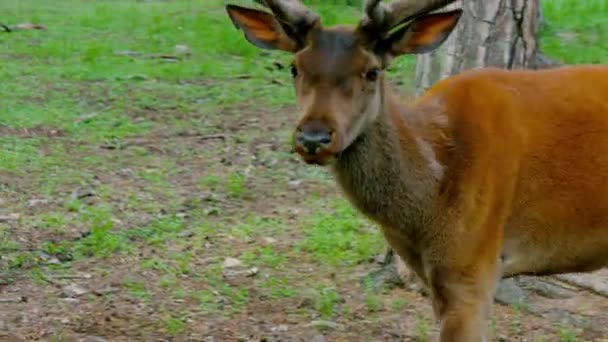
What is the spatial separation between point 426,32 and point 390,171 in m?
0.63

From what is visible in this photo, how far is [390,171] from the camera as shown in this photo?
198 inches

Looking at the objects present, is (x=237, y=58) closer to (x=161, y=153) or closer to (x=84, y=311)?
(x=161, y=153)

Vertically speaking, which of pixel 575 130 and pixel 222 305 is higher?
pixel 575 130

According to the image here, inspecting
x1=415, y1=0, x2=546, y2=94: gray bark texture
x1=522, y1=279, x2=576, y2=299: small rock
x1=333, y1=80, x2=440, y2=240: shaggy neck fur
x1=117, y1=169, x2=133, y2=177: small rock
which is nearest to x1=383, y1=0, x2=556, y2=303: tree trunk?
x1=415, y1=0, x2=546, y2=94: gray bark texture

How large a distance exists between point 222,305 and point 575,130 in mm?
2110

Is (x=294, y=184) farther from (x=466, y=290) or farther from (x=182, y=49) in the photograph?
(x=182, y=49)

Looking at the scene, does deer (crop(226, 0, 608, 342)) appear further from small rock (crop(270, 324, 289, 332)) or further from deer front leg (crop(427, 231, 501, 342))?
small rock (crop(270, 324, 289, 332))

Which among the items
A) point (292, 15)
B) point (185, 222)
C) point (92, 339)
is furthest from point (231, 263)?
point (292, 15)

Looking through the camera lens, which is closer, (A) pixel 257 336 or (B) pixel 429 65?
(A) pixel 257 336

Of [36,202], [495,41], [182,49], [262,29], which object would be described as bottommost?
[182,49]

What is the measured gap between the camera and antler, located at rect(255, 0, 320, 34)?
16.1 ft

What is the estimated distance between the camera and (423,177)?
508 cm

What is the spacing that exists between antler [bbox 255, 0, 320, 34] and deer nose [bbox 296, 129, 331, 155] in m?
0.62

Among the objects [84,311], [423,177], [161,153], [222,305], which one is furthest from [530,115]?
[161,153]
